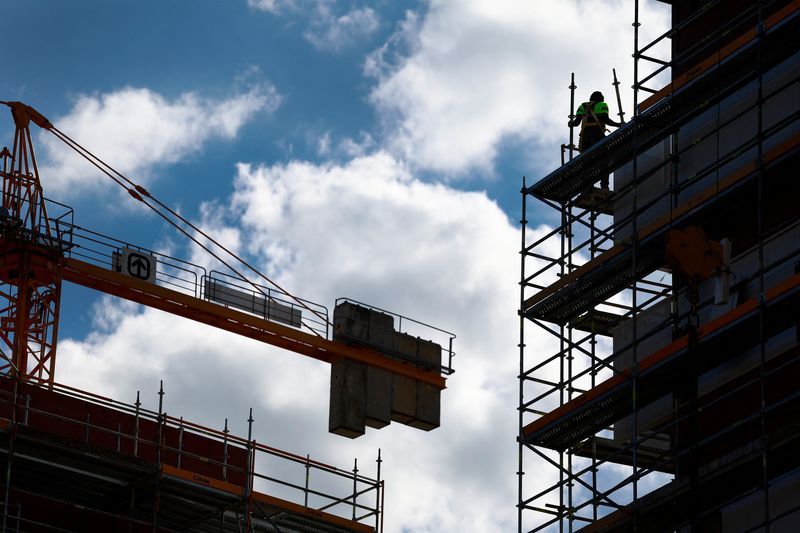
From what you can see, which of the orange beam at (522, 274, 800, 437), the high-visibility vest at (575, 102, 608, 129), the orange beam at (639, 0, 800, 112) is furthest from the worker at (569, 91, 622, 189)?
the orange beam at (522, 274, 800, 437)

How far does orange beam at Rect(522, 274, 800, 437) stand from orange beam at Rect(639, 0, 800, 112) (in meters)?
5.12

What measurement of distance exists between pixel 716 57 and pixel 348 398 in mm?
23336

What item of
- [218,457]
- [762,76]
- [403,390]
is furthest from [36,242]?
[762,76]

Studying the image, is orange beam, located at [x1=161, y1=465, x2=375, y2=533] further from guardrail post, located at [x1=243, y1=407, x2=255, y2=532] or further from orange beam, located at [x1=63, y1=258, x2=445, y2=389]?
orange beam, located at [x1=63, y1=258, x2=445, y2=389]

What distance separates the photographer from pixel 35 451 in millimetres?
37562

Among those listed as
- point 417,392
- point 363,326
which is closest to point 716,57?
point 417,392

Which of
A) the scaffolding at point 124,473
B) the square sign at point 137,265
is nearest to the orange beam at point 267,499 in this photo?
the scaffolding at point 124,473

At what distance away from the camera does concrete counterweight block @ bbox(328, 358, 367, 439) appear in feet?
178

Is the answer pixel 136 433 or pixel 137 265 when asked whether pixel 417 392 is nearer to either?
pixel 137 265

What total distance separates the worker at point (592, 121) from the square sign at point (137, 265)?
22.4m

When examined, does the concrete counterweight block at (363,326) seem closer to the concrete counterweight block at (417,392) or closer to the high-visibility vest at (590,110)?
the concrete counterweight block at (417,392)

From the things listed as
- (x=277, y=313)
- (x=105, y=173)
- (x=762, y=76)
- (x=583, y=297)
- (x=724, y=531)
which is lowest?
(x=724, y=531)

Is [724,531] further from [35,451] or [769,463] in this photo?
[35,451]

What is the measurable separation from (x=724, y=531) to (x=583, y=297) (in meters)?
6.26
